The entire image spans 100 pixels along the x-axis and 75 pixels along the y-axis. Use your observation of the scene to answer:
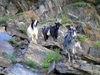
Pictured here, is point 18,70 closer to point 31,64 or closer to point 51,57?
point 31,64

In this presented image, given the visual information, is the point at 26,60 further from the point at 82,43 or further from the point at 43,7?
the point at 43,7

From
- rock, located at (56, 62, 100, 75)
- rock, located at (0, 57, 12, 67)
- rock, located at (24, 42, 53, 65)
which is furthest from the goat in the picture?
rock, located at (0, 57, 12, 67)

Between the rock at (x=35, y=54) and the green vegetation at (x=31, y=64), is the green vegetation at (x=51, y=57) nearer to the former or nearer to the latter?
the rock at (x=35, y=54)

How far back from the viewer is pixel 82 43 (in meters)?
14.8

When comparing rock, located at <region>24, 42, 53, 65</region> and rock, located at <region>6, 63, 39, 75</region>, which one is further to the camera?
rock, located at <region>24, 42, 53, 65</region>

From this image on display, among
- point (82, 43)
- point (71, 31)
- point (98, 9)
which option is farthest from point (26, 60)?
point (98, 9)

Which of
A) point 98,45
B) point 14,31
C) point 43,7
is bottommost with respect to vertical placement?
point 98,45

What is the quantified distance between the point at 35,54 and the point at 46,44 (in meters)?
1.94

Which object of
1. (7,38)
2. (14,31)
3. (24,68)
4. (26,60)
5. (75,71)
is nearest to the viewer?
(75,71)

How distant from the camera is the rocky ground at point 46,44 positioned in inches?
323

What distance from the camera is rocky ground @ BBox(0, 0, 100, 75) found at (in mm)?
8211

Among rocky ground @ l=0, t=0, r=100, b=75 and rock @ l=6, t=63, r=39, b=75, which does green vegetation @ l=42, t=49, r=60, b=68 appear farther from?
rock @ l=6, t=63, r=39, b=75

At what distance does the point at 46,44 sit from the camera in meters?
12.3

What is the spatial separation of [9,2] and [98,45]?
1454 cm
